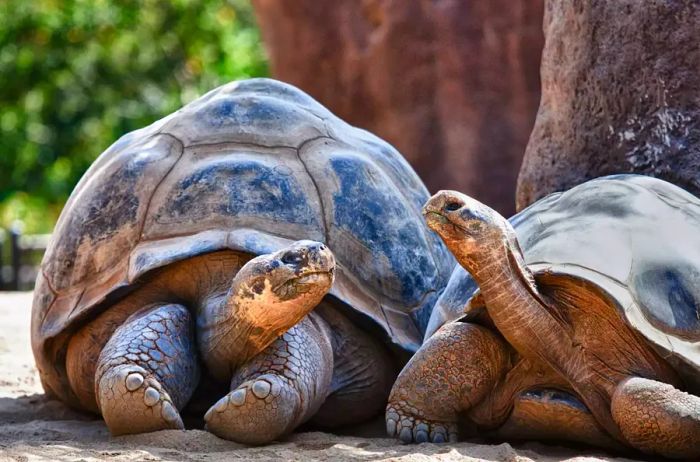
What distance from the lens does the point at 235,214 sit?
352 cm

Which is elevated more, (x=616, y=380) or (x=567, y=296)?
(x=567, y=296)

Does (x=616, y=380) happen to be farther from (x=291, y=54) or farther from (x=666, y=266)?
(x=291, y=54)

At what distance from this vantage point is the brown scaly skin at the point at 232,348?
3.00 m

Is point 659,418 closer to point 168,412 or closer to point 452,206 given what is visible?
point 452,206

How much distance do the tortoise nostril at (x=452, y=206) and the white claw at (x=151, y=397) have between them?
904 mm

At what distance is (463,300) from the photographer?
331 centimetres

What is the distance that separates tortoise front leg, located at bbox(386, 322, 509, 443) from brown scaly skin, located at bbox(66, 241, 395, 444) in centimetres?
28

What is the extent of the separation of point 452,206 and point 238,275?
648 mm

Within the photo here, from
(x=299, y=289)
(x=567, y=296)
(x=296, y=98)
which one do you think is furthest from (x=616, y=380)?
(x=296, y=98)

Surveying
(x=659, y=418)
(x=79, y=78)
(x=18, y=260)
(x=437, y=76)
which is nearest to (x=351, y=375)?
(x=659, y=418)

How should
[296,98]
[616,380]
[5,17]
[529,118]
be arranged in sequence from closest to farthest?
[616,380] → [296,98] → [529,118] → [5,17]

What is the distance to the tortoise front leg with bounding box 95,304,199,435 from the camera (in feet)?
9.79

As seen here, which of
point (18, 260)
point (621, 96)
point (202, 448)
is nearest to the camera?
point (202, 448)

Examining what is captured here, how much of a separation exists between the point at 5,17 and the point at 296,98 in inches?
484
